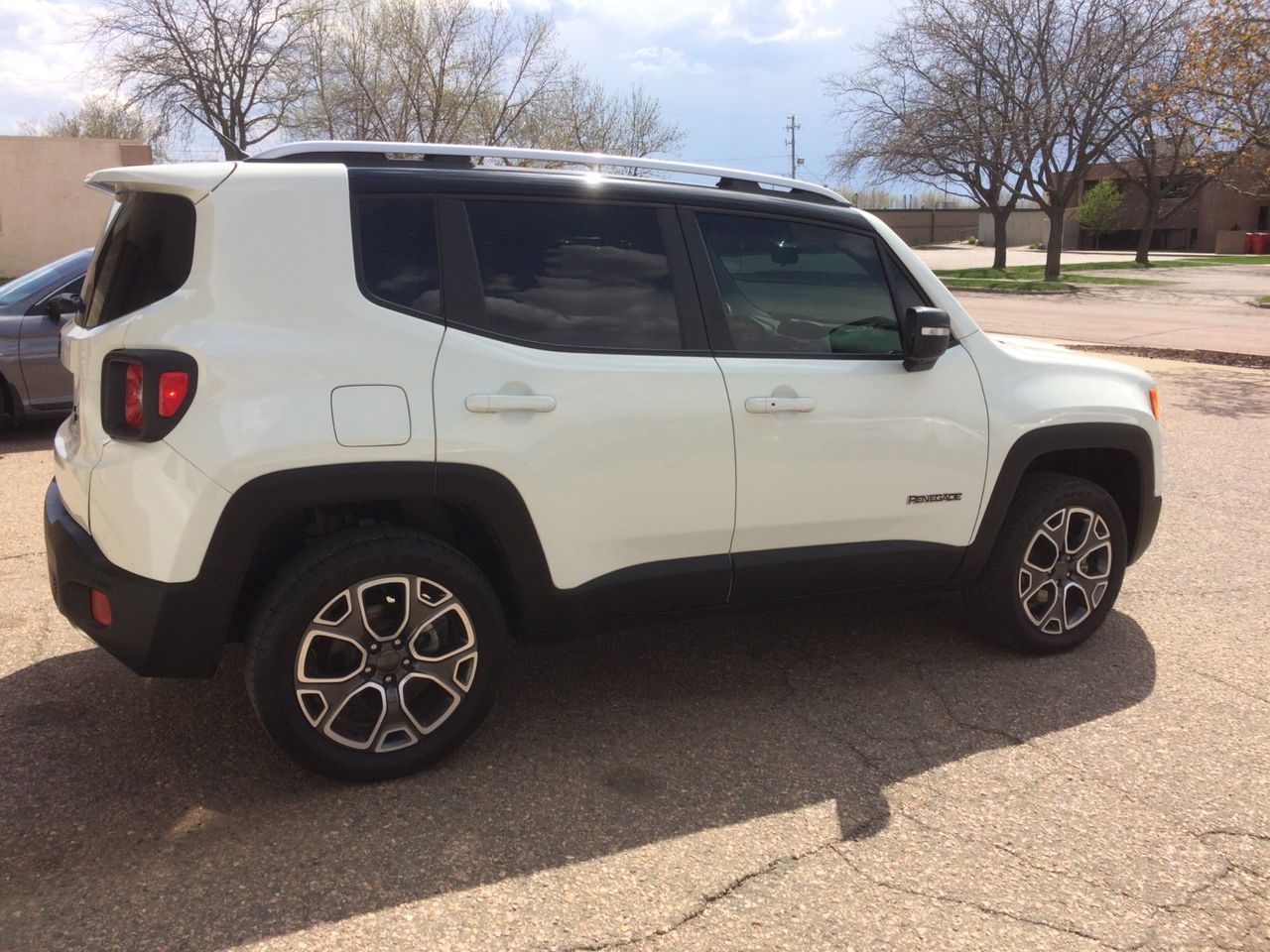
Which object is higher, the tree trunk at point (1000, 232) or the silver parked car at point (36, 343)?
the tree trunk at point (1000, 232)

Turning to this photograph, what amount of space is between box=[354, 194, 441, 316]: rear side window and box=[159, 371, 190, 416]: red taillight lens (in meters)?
0.56

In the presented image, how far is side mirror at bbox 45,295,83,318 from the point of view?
7832mm

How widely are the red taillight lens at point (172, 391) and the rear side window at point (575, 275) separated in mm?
870

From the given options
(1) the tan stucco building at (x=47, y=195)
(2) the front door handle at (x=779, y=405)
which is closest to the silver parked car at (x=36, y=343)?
(2) the front door handle at (x=779, y=405)

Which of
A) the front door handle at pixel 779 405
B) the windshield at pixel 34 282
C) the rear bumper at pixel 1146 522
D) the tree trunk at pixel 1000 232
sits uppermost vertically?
the tree trunk at pixel 1000 232

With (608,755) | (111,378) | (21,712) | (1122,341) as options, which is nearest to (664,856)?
(608,755)

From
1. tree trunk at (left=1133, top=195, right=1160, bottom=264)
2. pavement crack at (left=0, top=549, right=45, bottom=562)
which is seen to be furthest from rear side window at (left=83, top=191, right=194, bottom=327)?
tree trunk at (left=1133, top=195, right=1160, bottom=264)

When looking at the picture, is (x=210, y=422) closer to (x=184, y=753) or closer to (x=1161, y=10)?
(x=184, y=753)

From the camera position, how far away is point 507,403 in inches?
123

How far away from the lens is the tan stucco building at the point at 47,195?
28531 mm

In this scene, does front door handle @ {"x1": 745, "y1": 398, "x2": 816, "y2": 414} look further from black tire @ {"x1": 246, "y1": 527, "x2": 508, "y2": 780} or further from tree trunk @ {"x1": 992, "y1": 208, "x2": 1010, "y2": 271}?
tree trunk @ {"x1": 992, "y1": 208, "x2": 1010, "y2": 271}

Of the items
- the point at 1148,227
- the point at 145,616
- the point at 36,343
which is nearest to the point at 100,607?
the point at 145,616

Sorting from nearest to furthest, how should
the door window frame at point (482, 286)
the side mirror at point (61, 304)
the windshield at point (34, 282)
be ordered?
the door window frame at point (482, 286)
the side mirror at point (61, 304)
the windshield at point (34, 282)

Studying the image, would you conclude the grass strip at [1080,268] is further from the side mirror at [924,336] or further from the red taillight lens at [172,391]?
the red taillight lens at [172,391]
